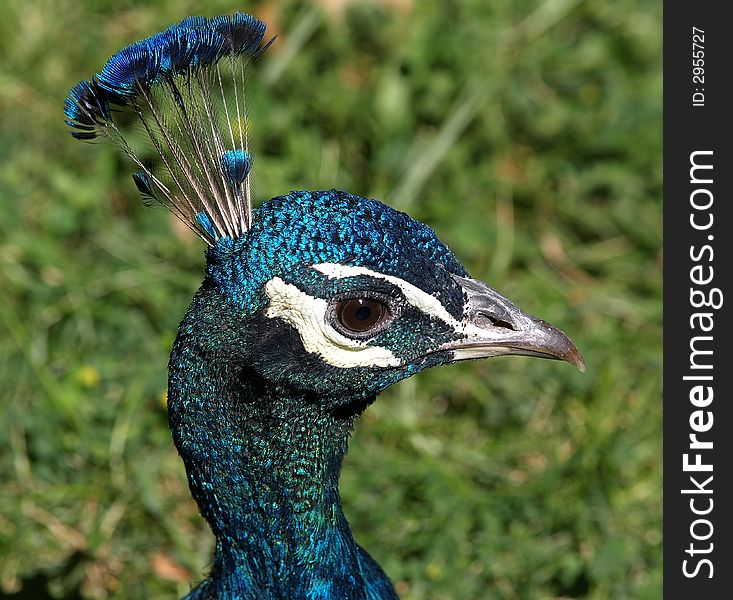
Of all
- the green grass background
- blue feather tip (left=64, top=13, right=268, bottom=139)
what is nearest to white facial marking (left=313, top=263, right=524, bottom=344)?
blue feather tip (left=64, top=13, right=268, bottom=139)

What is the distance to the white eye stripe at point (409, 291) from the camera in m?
1.33

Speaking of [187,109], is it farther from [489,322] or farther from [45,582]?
[45,582]

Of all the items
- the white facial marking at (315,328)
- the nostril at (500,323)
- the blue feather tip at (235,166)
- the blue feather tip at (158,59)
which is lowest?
the white facial marking at (315,328)

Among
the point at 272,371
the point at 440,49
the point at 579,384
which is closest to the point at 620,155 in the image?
the point at 440,49

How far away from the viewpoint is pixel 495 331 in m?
1.43

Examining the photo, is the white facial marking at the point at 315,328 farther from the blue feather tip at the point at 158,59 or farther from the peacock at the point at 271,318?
the blue feather tip at the point at 158,59

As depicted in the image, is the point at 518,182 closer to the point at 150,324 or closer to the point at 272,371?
the point at 150,324

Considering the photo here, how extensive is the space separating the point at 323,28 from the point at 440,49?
34 centimetres

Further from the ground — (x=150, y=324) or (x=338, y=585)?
(x=150, y=324)

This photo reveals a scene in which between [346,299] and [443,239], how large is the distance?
153 cm

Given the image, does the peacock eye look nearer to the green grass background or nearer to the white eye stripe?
the white eye stripe

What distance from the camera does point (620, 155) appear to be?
314cm

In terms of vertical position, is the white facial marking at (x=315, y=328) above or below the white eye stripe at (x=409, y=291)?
below

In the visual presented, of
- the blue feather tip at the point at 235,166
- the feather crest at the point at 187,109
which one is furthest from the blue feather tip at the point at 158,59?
the blue feather tip at the point at 235,166
